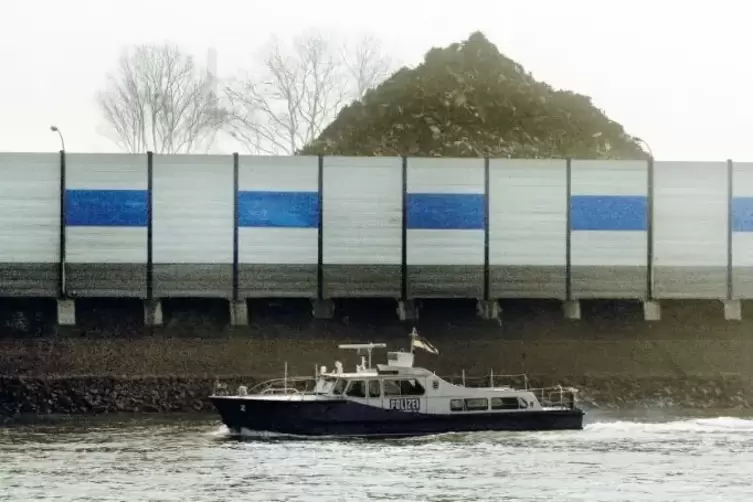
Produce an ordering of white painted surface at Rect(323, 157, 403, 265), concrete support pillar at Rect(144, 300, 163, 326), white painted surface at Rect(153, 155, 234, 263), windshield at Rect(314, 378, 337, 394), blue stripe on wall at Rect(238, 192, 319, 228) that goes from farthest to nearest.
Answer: white painted surface at Rect(323, 157, 403, 265)
blue stripe on wall at Rect(238, 192, 319, 228)
white painted surface at Rect(153, 155, 234, 263)
concrete support pillar at Rect(144, 300, 163, 326)
windshield at Rect(314, 378, 337, 394)

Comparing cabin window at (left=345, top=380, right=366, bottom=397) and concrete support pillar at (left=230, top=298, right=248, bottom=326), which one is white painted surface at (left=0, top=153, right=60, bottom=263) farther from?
cabin window at (left=345, top=380, right=366, bottom=397)

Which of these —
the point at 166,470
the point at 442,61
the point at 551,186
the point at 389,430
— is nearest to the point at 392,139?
the point at 442,61

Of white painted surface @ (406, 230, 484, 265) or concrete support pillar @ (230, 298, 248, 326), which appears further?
white painted surface @ (406, 230, 484, 265)

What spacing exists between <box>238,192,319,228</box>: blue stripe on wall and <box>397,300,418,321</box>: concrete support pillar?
524 cm

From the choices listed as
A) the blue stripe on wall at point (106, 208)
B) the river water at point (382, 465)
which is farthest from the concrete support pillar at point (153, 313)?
the river water at point (382, 465)

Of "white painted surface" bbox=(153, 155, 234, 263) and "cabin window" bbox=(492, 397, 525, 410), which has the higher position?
"white painted surface" bbox=(153, 155, 234, 263)

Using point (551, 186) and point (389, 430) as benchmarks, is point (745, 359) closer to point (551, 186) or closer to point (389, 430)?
point (551, 186)

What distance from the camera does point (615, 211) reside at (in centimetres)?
7562

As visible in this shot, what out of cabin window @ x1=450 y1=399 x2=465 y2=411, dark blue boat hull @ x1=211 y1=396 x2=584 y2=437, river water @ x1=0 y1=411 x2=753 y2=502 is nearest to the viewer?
river water @ x1=0 y1=411 x2=753 y2=502

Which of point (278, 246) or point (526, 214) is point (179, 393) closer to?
point (278, 246)

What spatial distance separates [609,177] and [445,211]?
7818mm

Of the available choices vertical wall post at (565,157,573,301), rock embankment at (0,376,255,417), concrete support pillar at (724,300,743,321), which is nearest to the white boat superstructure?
rock embankment at (0,376,255,417)

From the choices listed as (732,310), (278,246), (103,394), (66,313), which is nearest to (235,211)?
(278,246)

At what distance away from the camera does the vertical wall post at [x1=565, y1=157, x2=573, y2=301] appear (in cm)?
7494
